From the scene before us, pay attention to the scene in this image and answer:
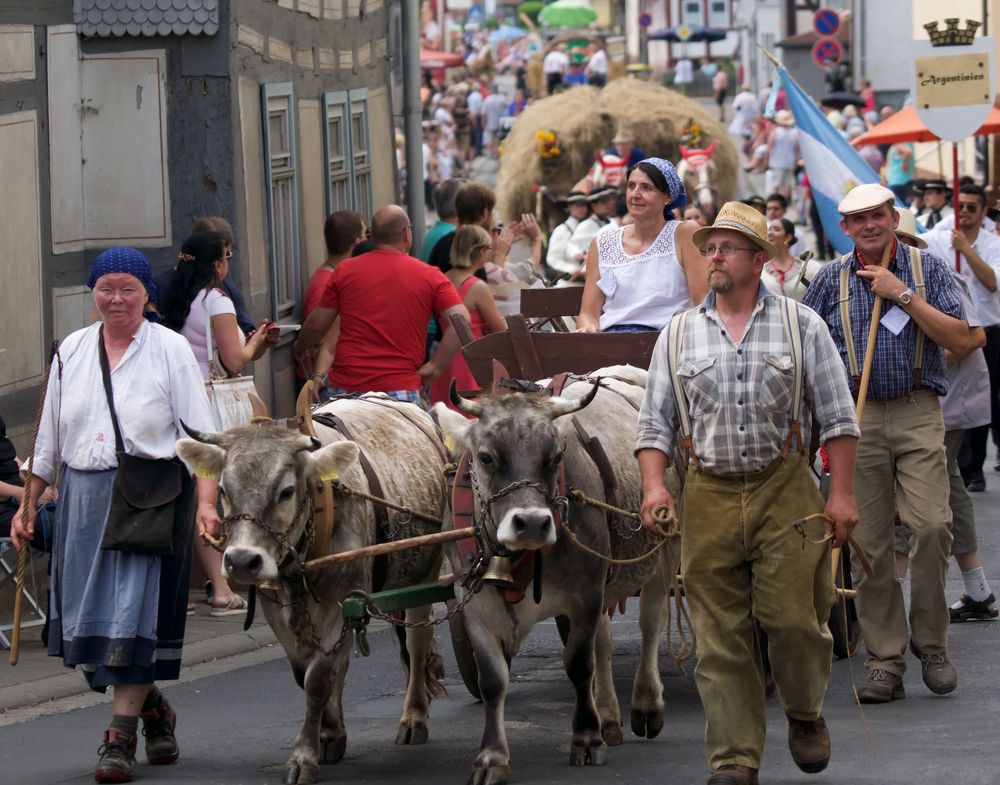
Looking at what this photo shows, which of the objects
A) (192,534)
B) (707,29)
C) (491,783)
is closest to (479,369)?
(192,534)

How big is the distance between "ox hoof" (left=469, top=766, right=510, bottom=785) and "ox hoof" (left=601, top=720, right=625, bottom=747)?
986 mm

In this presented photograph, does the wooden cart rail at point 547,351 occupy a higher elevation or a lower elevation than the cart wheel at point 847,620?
higher

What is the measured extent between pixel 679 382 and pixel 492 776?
1586 millimetres

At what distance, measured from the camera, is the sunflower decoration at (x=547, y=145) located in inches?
1032

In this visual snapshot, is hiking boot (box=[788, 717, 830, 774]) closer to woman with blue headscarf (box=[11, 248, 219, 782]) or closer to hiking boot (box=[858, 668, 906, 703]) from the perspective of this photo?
hiking boot (box=[858, 668, 906, 703])

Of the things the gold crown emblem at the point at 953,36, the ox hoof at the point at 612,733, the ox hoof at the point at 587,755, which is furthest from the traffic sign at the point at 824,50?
the ox hoof at the point at 587,755

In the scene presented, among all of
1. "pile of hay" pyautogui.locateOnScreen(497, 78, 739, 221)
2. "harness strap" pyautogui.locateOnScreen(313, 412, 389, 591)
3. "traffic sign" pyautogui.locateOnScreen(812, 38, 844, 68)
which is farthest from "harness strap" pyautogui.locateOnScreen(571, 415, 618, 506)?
"traffic sign" pyautogui.locateOnScreen(812, 38, 844, 68)

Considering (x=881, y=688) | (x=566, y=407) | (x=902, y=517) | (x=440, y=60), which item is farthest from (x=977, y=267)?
(x=440, y=60)

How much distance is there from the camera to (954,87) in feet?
44.6

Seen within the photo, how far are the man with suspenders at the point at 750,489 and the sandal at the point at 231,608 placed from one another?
4.87 m

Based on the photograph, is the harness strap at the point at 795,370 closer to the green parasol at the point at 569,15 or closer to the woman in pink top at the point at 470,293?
the woman in pink top at the point at 470,293

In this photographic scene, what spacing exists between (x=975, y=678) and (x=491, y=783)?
277cm

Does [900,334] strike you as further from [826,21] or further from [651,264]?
[826,21]

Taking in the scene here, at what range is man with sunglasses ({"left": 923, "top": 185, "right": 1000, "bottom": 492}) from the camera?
1339 cm
